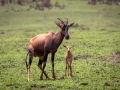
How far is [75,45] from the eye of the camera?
75.8 feet

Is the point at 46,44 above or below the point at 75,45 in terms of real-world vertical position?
above

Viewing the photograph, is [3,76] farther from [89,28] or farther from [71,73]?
[89,28]

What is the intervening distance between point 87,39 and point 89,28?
7.21m

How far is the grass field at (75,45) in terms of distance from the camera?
1255cm

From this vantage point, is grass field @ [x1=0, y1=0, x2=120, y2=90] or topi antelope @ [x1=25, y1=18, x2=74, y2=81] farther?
topi antelope @ [x1=25, y1=18, x2=74, y2=81]

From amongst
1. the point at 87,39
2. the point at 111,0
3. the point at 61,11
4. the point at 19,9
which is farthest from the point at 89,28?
the point at 111,0

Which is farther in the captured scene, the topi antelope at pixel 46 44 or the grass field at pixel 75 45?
the topi antelope at pixel 46 44

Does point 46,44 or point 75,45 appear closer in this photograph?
point 46,44

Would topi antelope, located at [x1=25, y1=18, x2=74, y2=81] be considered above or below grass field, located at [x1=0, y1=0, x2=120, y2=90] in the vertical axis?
above

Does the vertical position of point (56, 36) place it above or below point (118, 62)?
above

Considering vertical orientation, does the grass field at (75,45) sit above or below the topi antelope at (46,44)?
below

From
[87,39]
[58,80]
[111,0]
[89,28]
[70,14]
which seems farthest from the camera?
[111,0]

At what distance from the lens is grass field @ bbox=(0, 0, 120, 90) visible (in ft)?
41.2

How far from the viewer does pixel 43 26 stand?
3516cm
